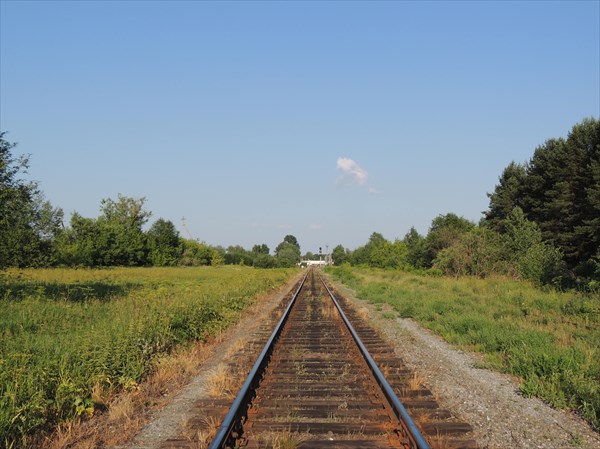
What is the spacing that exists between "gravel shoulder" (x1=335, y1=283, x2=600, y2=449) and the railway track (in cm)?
33

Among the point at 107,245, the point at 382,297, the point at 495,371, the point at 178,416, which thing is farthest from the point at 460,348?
the point at 107,245

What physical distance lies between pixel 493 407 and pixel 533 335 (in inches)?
159

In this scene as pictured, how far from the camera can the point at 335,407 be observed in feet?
18.4

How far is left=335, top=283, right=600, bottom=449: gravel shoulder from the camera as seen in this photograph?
16.0 ft

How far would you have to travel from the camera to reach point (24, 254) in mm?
36594

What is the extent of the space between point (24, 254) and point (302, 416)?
38.2m

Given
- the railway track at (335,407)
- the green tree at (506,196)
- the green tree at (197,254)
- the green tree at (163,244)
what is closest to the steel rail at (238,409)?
the railway track at (335,407)

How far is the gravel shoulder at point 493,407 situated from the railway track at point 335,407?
1.08 ft

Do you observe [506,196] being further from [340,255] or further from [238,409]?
[340,255]

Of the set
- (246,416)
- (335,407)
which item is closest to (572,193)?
(335,407)

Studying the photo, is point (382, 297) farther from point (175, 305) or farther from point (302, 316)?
point (175, 305)

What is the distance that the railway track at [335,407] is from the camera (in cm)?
452

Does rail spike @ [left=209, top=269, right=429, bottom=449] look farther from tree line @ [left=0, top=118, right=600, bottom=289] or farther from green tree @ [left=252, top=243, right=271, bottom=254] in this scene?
green tree @ [left=252, top=243, right=271, bottom=254]

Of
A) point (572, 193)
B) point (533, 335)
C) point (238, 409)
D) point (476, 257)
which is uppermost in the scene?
point (572, 193)
